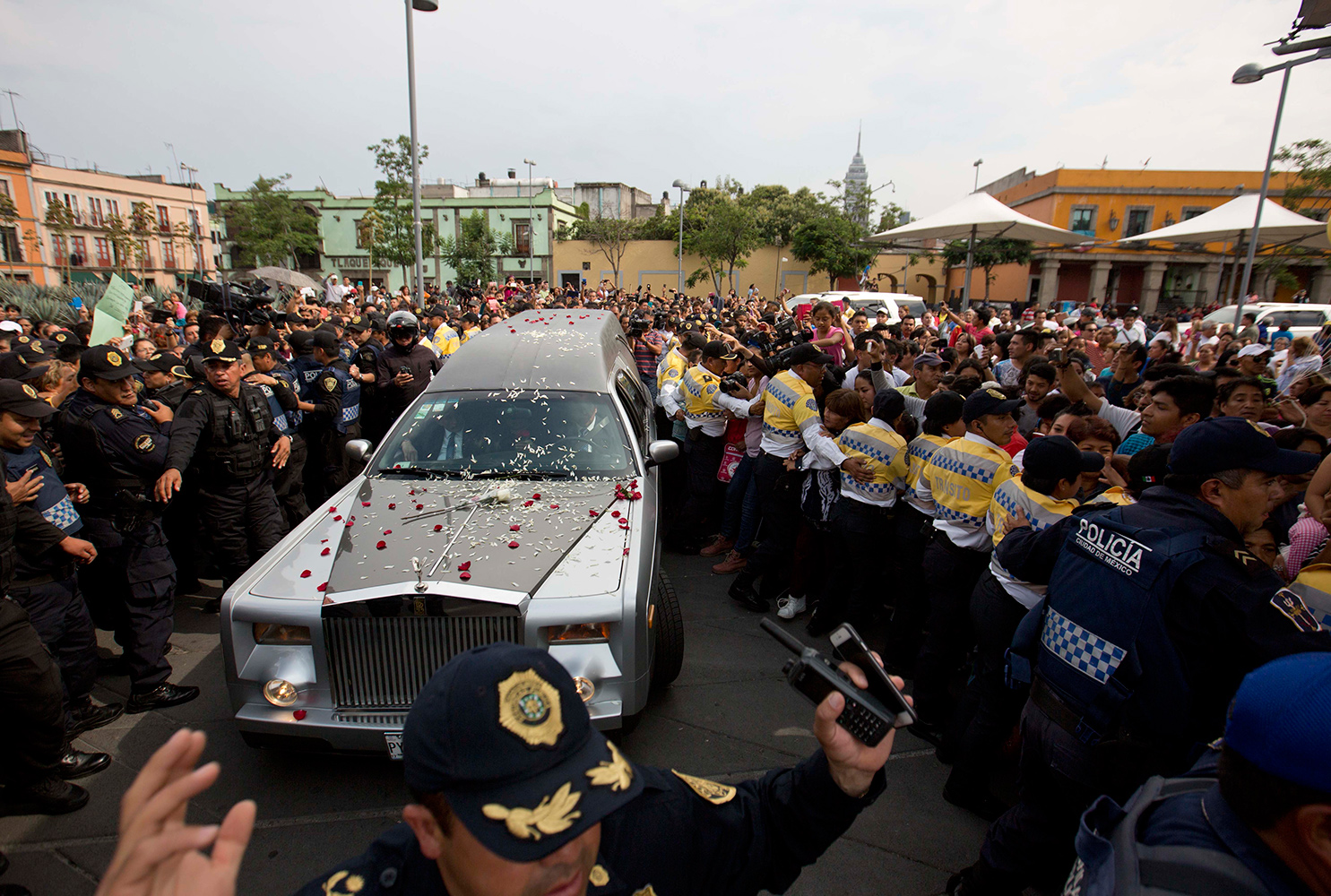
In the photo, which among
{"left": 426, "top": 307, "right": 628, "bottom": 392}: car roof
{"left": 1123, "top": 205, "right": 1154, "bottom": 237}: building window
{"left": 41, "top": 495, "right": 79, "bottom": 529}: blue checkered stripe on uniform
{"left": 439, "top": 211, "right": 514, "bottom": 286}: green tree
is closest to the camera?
{"left": 41, "top": 495, "right": 79, "bottom": 529}: blue checkered stripe on uniform

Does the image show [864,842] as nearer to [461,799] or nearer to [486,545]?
[486,545]

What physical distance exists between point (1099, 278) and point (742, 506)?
4069 centimetres

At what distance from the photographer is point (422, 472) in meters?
4.55

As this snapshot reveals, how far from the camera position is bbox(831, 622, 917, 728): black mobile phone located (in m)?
1.47

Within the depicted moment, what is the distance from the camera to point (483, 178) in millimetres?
68438

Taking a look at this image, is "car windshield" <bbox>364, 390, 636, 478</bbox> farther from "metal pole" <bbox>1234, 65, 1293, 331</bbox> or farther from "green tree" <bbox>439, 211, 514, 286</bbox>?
"green tree" <bbox>439, 211, 514, 286</bbox>

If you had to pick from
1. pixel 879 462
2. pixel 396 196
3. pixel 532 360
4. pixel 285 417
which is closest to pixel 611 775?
pixel 879 462

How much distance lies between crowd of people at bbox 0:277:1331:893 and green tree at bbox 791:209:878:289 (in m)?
35.3

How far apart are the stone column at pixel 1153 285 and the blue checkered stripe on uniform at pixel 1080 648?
143ft

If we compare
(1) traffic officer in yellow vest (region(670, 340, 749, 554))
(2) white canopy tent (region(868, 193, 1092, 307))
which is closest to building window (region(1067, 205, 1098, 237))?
(2) white canopy tent (region(868, 193, 1092, 307))

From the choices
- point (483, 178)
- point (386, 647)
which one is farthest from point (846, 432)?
point (483, 178)

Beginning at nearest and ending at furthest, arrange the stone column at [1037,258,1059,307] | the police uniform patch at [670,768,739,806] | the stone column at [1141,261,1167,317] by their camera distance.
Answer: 1. the police uniform patch at [670,768,739,806]
2. the stone column at [1141,261,1167,317]
3. the stone column at [1037,258,1059,307]

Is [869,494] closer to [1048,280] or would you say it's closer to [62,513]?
[62,513]

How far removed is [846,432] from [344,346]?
7758 millimetres
